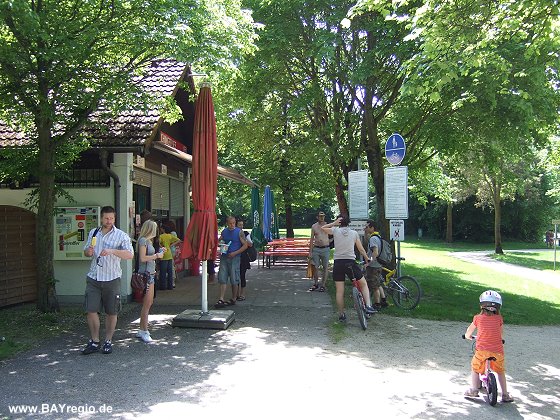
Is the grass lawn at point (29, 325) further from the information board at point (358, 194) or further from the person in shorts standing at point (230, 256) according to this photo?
the information board at point (358, 194)

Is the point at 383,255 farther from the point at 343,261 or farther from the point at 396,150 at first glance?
the point at 396,150

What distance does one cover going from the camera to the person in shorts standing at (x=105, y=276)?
6.01 m

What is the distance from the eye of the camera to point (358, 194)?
10859mm

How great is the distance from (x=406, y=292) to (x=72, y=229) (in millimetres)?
6658

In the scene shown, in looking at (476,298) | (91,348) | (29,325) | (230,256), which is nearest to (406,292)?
(476,298)

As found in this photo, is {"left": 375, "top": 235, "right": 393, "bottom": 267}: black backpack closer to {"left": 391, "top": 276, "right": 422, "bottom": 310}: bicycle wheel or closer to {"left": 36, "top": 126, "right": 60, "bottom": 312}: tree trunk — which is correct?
{"left": 391, "top": 276, "right": 422, "bottom": 310}: bicycle wheel

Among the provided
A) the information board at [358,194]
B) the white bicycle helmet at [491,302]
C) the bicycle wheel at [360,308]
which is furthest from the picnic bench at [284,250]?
the white bicycle helmet at [491,302]

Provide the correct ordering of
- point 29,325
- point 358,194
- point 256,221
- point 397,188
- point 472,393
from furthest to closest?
point 256,221, point 358,194, point 397,188, point 29,325, point 472,393

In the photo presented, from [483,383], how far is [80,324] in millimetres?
5992

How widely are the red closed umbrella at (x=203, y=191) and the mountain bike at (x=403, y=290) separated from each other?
384 centimetres

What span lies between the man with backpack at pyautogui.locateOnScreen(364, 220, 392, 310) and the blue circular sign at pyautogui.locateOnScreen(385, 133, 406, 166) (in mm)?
1302

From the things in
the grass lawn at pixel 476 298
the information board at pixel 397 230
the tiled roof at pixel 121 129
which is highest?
the tiled roof at pixel 121 129

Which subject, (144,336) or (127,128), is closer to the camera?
(144,336)

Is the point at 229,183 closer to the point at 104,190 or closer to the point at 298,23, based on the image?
the point at 298,23
